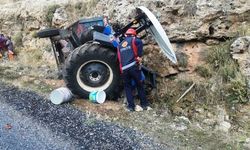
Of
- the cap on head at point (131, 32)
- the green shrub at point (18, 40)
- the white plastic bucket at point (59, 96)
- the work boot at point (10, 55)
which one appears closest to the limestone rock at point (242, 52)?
the cap on head at point (131, 32)

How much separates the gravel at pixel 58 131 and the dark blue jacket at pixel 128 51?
4.11 ft

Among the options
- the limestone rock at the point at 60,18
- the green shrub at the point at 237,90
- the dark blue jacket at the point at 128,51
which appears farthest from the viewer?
the limestone rock at the point at 60,18

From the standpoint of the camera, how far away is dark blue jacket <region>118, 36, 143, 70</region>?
7.92 m

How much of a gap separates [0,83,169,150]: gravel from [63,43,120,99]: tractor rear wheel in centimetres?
61

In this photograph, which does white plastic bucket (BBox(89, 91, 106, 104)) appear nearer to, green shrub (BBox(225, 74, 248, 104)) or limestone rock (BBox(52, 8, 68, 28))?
green shrub (BBox(225, 74, 248, 104))

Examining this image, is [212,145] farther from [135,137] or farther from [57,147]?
[57,147]

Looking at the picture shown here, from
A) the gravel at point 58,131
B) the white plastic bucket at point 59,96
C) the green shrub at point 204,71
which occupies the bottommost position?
the gravel at point 58,131

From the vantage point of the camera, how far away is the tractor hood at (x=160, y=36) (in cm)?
800

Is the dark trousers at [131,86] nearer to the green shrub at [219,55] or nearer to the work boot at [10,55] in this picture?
the green shrub at [219,55]

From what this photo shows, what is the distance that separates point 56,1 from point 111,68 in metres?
5.67

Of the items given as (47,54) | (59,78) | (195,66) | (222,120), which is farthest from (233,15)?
(47,54)

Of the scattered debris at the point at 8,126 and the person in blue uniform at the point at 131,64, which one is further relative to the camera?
the person in blue uniform at the point at 131,64

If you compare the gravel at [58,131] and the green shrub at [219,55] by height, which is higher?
the green shrub at [219,55]

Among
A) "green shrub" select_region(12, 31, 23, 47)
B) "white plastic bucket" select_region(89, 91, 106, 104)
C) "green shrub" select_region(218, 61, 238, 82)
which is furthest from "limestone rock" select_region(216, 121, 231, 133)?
"green shrub" select_region(12, 31, 23, 47)
